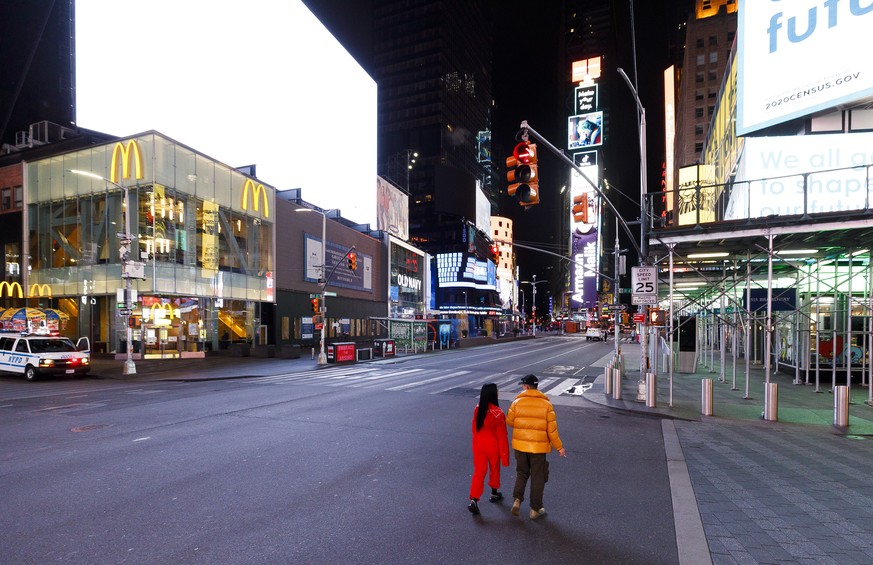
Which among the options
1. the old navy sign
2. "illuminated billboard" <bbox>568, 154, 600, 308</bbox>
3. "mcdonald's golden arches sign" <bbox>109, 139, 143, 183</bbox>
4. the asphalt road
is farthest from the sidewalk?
"illuminated billboard" <bbox>568, 154, 600, 308</bbox>

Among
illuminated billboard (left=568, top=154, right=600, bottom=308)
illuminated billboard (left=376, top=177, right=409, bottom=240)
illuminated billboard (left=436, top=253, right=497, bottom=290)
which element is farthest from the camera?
illuminated billboard (left=568, top=154, right=600, bottom=308)

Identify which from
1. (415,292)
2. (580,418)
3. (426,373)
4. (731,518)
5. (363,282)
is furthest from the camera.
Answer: (415,292)

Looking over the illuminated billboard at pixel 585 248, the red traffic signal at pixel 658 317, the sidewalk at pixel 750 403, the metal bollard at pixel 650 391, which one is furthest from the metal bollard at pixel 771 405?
the illuminated billboard at pixel 585 248

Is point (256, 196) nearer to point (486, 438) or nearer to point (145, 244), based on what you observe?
point (145, 244)

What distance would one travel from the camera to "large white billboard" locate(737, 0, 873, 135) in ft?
45.5

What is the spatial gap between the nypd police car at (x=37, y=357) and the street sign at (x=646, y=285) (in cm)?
2278

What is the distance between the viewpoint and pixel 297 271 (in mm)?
43031

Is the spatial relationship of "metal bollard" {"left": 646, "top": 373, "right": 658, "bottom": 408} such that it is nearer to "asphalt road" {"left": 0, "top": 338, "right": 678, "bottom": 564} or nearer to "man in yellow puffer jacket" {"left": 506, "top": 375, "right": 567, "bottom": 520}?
"asphalt road" {"left": 0, "top": 338, "right": 678, "bottom": 564}

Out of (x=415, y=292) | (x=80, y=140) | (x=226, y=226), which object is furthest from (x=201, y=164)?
(x=415, y=292)

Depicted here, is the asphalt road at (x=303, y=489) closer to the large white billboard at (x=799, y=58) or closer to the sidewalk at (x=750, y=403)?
the sidewalk at (x=750, y=403)

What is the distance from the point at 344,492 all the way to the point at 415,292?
6438 centimetres

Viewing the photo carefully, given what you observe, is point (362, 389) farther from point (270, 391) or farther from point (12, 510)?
point (12, 510)

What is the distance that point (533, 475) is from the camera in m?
5.78

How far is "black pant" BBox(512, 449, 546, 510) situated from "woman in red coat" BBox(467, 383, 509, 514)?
237 millimetres
